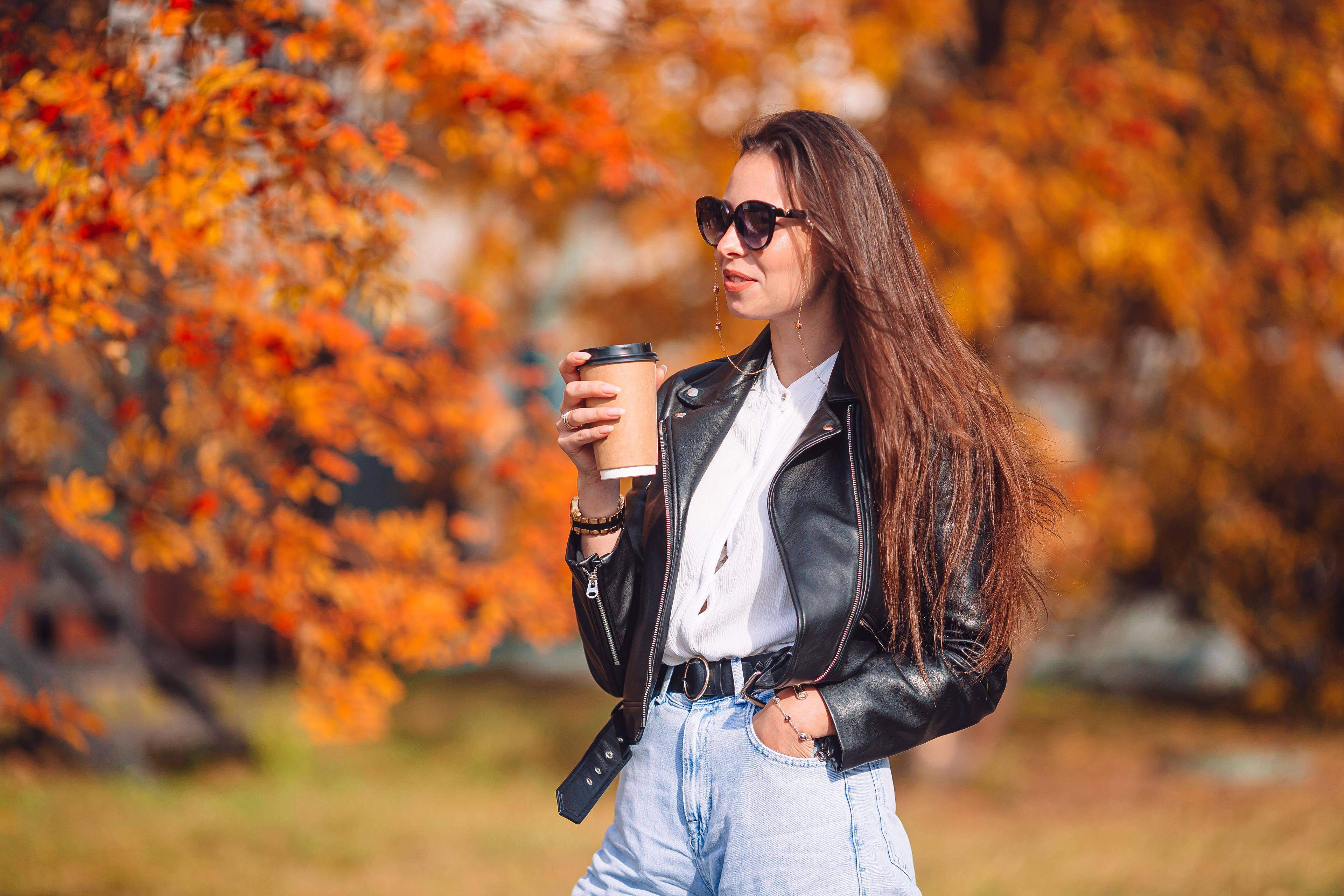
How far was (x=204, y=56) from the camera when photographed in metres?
3.08

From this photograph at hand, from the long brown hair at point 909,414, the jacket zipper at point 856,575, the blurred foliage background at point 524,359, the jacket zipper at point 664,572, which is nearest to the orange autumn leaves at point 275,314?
the blurred foliage background at point 524,359

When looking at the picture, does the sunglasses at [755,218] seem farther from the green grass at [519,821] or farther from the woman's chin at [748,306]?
the green grass at [519,821]

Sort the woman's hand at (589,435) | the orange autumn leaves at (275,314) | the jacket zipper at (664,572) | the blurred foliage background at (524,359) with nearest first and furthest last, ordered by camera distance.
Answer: the woman's hand at (589,435) < the jacket zipper at (664,572) < the orange autumn leaves at (275,314) < the blurred foliage background at (524,359)

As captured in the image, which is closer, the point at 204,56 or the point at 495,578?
the point at 204,56

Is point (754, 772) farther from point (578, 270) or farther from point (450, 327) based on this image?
point (578, 270)

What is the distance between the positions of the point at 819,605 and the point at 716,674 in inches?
8.9

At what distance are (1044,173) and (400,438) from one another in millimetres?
3325

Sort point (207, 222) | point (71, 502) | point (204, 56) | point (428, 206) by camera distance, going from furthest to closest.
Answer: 1. point (428, 206)
2. point (71, 502)
3. point (204, 56)
4. point (207, 222)

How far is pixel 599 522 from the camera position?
1.92 metres

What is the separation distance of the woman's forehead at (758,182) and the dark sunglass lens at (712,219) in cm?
2

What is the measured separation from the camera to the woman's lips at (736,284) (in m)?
1.84

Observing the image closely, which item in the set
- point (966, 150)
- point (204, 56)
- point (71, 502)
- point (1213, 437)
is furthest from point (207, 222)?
point (1213, 437)

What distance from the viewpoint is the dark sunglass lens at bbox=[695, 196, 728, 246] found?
1.86m

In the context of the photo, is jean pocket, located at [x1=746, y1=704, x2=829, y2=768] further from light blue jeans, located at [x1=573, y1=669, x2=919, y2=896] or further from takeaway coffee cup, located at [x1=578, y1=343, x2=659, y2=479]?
takeaway coffee cup, located at [x1=578, y1=343, x2=659, y2=479]
